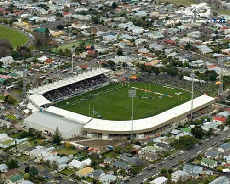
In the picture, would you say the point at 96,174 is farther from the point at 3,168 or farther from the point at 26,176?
the point at 3,168

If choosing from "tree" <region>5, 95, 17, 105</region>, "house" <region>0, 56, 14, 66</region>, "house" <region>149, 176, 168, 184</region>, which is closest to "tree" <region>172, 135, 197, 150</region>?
"house" <region>149, 176, 168, 184</region>

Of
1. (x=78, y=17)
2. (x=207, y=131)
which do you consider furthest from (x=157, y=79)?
Result: (x=78, y=17)

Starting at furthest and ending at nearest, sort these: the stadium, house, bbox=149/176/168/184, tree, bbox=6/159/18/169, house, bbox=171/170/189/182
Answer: the stadium → tree, bbox=6/159/18/169 → house, bbox=171/170/189/182 → house, bbox=149/176/168/184

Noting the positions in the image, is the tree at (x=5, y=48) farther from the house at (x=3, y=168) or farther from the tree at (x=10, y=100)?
the house at (x=3, y=168)

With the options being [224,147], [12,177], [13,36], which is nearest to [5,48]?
[13,36]

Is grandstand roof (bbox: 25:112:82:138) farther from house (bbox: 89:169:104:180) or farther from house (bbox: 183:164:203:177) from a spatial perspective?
house (bbox: 183:164:203:177)

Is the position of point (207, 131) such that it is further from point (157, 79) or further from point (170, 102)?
point (157, 79)
